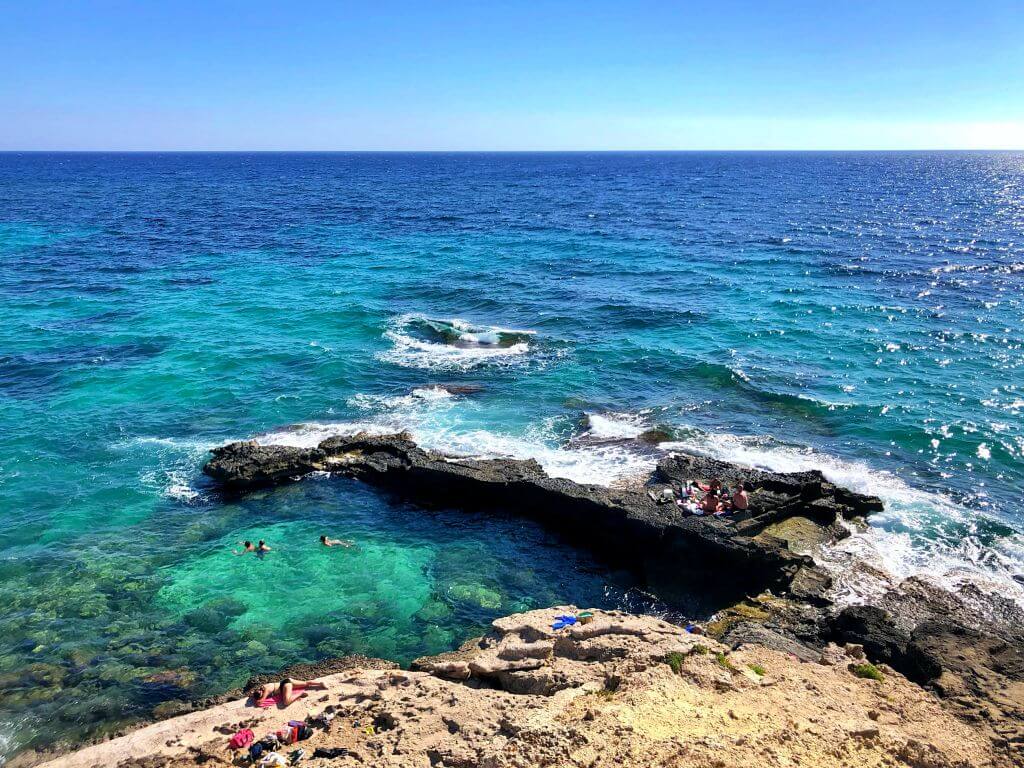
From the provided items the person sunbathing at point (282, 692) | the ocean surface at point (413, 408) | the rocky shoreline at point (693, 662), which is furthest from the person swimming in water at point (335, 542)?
the person sunbathing at point (282, 692)

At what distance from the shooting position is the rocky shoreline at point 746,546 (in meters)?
A: 17.1

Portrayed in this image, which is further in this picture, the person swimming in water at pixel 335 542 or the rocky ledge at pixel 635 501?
the person swimming in water at pixel 335 542

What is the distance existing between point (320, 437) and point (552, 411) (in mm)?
12185

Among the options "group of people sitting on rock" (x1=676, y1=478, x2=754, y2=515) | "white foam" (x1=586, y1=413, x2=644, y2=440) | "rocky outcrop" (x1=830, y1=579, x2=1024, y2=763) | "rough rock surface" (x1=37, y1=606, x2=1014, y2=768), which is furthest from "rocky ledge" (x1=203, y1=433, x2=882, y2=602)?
"white foam" (x1=586, y1=413, x2=644, y2=440)

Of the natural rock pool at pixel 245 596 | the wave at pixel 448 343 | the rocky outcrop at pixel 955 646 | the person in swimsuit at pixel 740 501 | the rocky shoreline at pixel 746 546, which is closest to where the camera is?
the rocky outcrop at pixel 955 646

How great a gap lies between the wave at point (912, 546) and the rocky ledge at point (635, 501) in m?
0.91

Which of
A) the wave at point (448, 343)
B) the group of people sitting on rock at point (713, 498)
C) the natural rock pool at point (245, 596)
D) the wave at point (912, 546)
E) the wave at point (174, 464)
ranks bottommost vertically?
the natural rock pool at point (245, 596)

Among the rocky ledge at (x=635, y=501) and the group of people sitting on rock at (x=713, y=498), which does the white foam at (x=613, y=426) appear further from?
the group of people sitting on rock at (x=713, y=498)

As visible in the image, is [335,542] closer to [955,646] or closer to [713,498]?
[713,498]

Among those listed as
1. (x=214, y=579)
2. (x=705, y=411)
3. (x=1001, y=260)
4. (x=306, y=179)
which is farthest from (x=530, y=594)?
(x=306, y=179)

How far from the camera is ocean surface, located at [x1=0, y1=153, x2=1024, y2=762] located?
69.0 feet

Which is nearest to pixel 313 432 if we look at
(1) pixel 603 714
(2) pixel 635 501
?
(2) pixel 635 501

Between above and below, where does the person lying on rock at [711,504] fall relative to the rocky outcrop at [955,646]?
above

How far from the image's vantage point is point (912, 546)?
2366 centimetres
